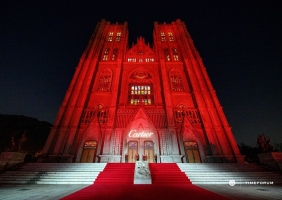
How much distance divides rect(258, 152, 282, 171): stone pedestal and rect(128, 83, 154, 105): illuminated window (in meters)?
13.1

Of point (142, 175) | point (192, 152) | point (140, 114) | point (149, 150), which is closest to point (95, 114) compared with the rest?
point (140, 114)

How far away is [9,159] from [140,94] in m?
15.4

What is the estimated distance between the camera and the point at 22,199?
4363mm

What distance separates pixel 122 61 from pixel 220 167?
808 inches

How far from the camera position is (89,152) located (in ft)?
50.3

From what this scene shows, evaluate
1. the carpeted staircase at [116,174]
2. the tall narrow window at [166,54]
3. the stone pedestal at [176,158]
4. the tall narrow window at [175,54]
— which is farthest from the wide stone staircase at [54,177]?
the tall narrow window at [175,54]

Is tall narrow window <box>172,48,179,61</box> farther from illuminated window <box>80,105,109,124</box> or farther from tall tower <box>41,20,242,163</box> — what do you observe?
illuminated window <box>80,105,109,124</box>

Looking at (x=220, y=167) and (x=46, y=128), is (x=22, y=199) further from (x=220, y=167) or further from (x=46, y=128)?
(x=46, y=128)

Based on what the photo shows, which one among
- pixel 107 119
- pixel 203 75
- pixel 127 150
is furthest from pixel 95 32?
pixel 127 150

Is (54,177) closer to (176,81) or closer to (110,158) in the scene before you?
(110,158)

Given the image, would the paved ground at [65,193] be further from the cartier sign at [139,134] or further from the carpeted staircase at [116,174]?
the cartier sign at [139,134]

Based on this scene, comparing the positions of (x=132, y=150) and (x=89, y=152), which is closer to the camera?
(x=89, y=152)

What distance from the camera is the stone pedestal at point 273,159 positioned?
9547 mm

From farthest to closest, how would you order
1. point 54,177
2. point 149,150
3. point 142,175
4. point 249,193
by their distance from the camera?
point 149,150, point 54,177, point 142,175, point 249,193
